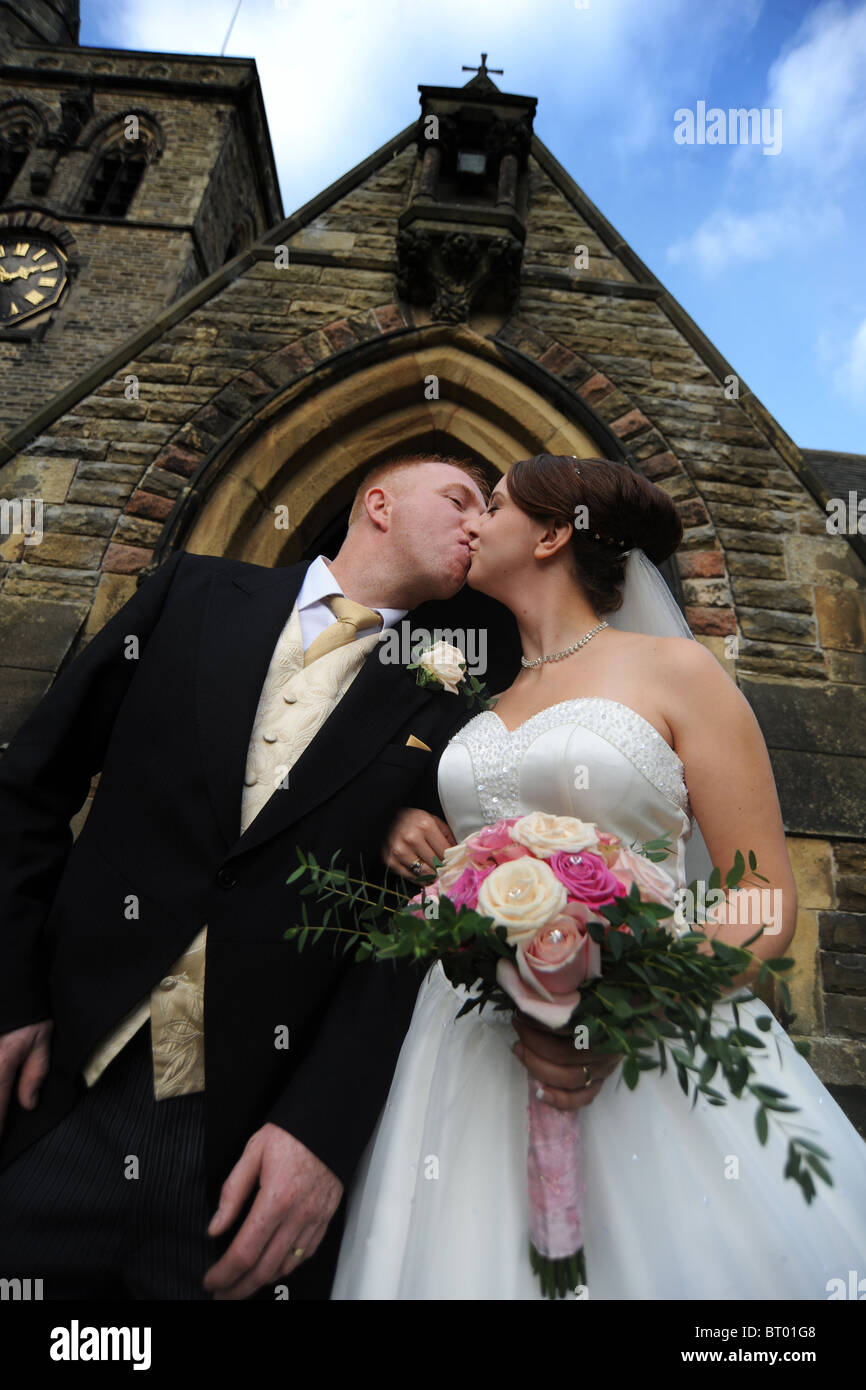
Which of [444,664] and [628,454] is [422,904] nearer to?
[444,664]

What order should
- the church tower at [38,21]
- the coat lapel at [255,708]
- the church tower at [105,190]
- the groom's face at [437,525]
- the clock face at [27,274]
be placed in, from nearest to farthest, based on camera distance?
1. the coat lapel at [255,708]
2. the groom's face at [437,525]
3. the church tower at [105,190]
4. the clock face at [27,274]
5. the church tower at [38,21]

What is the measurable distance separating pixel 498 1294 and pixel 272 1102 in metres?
0.55

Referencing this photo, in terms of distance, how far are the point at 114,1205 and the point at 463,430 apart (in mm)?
4200

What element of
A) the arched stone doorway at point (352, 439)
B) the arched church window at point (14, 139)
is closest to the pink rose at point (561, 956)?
the arched stone doorway at point (352, 439)

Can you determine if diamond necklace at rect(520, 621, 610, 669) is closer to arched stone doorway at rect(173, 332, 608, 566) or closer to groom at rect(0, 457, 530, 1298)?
groom at rect(0, 457, 530, 1298)

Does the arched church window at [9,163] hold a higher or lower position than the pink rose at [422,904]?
higher

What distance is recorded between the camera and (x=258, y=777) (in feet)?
5.78

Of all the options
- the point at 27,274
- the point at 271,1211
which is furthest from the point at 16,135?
the point at 271,1211

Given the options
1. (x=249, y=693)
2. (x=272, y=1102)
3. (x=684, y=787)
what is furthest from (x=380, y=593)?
(x=272, y=1102)

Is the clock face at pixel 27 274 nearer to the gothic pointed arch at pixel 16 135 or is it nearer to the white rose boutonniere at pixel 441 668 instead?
the gothic pointed arch at pixel 16 135

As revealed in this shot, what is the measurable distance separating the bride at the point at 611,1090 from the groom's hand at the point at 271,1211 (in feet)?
0.33

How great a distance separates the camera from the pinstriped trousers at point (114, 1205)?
4.62 feet
